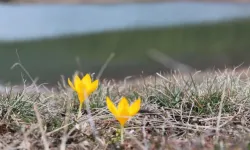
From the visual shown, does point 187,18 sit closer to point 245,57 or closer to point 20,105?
point 245,57

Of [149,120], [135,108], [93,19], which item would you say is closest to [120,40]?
[93,19]

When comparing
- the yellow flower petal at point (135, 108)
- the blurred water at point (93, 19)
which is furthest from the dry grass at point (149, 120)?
the blurred water at point (93, 19)

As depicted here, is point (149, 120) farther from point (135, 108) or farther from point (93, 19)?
point (93, 19)

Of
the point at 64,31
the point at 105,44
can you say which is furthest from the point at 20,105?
the point at 64,31

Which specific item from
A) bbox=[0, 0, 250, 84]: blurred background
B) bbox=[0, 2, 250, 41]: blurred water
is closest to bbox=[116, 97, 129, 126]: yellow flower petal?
bbox=[0, 0, 250, 84]: blurred background

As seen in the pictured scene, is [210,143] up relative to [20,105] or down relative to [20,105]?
down

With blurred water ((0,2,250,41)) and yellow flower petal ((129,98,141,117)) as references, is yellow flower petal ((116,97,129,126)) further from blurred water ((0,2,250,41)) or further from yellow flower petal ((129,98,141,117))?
blurred water ((0,2,250,41))
